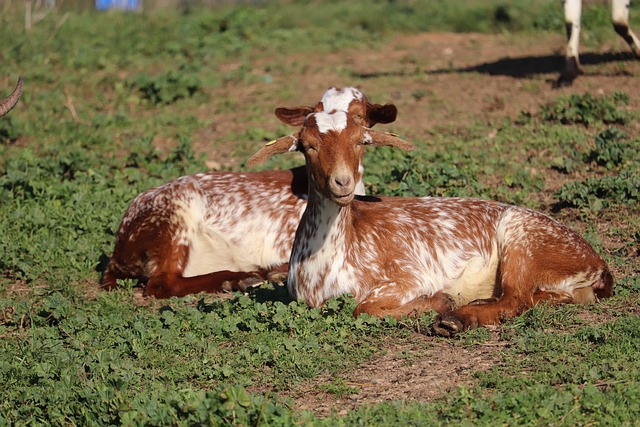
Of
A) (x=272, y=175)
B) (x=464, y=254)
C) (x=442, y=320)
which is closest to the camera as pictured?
(x=442, y=320)

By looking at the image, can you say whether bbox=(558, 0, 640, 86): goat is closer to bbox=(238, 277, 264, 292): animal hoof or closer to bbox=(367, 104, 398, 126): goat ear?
bbox=(367, 104, 398, 126): goat ear

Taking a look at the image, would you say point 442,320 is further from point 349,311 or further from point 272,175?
point 272,175

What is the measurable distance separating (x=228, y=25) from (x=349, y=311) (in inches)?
490

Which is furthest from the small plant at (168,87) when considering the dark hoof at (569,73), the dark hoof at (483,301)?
the dark hoof at (483,301)

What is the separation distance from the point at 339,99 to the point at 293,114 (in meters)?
0.54

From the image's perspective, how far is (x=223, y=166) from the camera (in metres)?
10.9

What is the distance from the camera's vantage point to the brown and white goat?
26.8ft

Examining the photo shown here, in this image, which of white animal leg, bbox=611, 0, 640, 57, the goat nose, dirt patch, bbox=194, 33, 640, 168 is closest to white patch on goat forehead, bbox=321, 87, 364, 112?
the goat nose

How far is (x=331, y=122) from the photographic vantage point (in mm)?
6512

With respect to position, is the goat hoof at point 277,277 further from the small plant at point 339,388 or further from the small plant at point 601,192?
the small plant at point 601,192

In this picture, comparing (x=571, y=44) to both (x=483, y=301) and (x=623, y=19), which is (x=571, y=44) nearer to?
(x=623, y=19)

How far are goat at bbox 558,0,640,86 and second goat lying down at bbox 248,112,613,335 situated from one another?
5.16m

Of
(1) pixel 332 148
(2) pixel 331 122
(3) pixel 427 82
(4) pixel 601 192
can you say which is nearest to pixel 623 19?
(3) pixel 427 82

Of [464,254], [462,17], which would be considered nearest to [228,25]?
[462,17]
